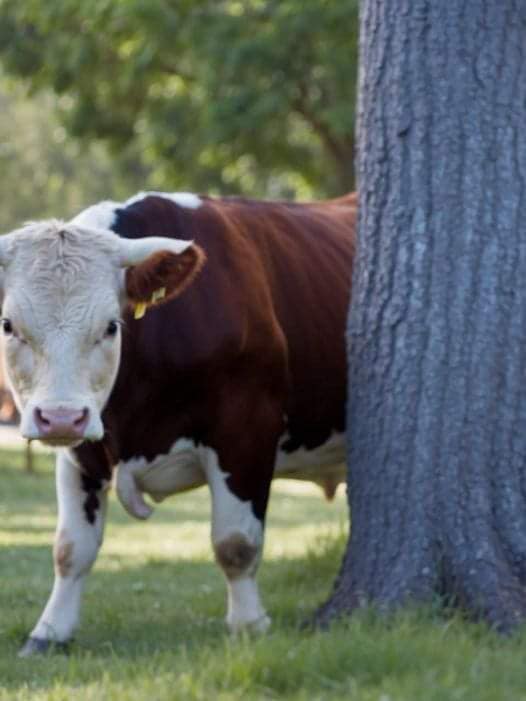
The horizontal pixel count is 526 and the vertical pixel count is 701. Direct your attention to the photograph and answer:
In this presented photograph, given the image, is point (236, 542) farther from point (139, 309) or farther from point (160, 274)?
point (160, 274)

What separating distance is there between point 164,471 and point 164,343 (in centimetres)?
61

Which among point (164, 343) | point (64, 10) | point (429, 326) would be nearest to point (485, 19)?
point (429, 326)

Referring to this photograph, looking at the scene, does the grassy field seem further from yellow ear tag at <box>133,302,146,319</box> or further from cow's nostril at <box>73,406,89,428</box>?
yellow ear tag at <box>133,302,146,319</box>

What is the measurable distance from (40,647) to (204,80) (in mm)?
14559

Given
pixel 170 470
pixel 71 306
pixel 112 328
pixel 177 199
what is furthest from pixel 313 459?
pixel 71 306

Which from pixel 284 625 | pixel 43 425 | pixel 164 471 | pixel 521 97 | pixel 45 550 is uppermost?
pixel 521 97

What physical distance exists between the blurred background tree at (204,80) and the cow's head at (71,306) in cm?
1282

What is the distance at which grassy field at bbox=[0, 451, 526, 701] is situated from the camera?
4969 mm

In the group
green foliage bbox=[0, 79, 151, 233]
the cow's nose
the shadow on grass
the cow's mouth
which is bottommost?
green foliage bbox=[0, 79, 151, 233]

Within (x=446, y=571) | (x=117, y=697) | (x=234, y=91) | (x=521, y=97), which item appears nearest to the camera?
(x=117, y=697)

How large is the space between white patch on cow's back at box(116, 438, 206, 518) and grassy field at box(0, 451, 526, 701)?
1.89ft

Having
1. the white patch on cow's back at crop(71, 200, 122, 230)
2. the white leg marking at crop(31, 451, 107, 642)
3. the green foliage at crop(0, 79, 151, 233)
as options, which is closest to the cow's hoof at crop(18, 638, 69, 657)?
the white leg marking at crop(31, 451, 107, 642)

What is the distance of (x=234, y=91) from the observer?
20.7 meters

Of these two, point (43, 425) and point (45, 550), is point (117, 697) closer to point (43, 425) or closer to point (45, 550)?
point (43, 425)
